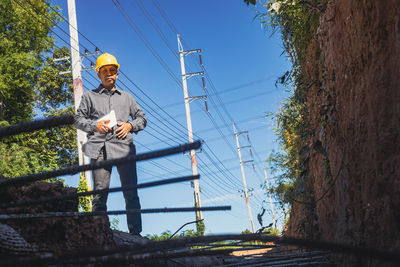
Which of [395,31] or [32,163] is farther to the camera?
[32,163]

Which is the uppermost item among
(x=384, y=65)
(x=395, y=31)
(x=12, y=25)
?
(x=12, y=25)

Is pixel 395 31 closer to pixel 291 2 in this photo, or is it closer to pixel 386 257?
pixel 386 257

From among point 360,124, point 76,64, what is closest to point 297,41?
point 360,124

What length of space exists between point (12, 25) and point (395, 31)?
72.6ft

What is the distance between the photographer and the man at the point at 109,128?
415 cm

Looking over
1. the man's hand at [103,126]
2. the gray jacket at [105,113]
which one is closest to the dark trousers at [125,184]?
the gray jacket at [105,113]

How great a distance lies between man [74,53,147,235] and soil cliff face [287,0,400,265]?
225 cm

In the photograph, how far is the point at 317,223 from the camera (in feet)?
12.8

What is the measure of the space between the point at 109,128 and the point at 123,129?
0.37 metres

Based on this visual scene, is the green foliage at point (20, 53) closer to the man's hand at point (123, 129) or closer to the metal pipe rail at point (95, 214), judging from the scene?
the man's hand at point (123, 129)

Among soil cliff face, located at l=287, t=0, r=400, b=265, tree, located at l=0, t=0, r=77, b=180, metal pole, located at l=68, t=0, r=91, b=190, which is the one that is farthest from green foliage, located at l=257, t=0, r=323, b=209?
tree, located at l=0, t=0, r=77, b=180

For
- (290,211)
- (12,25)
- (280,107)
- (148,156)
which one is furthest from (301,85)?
(12,25)

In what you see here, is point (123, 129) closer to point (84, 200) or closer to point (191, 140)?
point (84, 200)

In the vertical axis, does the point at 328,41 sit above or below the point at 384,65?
above
